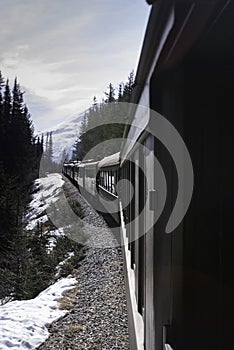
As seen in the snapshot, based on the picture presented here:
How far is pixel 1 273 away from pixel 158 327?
19288mm

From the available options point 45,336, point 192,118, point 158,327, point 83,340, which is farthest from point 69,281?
point 192,118

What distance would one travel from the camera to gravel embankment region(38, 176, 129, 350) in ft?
21.1

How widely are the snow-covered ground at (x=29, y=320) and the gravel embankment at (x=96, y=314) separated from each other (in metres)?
0.21

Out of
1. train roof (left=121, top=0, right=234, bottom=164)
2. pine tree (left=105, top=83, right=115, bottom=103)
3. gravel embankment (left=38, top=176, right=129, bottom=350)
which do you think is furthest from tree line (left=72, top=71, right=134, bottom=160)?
train roof (left=121, top=0, right=234, bottom=164)

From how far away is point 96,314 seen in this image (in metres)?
7.61

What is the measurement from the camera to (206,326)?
5.36 ft

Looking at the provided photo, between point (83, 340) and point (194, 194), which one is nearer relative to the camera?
point (194, 194)

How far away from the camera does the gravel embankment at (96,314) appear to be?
21.1ft

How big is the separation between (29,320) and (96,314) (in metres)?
1.34

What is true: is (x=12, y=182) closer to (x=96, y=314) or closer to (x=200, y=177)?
(x=96, y=314)

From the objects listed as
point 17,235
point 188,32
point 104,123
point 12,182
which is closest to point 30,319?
point 188,32

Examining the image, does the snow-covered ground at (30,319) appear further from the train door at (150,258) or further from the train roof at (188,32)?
the train roof at (188,32)

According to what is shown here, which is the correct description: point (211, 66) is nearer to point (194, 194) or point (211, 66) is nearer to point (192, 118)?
point (192, 118)

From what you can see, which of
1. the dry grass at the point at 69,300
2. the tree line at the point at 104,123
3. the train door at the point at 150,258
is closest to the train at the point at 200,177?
the train door at the point at 150,258
